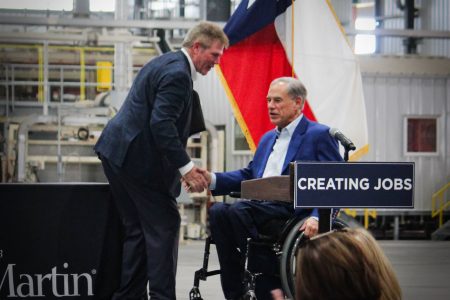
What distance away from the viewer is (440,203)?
11602mm

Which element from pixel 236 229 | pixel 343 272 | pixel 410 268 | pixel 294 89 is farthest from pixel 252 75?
pixel 343 272

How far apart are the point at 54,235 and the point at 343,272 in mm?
2705

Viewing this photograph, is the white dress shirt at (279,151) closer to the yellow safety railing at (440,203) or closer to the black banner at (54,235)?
the black banner at (54,235)

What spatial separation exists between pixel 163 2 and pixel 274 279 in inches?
413

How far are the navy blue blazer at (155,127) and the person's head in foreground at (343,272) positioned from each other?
2.07 metres

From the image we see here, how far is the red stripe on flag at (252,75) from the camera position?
555 centimetres

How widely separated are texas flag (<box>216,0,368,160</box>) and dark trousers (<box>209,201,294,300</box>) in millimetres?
1987

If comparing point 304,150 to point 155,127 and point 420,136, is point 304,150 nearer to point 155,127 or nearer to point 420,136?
point 155,127

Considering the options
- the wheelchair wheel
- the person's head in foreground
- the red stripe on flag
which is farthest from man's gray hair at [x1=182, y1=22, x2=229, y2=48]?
the person's head in foreground

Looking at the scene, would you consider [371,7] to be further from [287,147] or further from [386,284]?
[386,284]

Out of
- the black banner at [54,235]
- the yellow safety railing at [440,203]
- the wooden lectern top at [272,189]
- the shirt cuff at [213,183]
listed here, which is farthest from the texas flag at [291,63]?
the yellow safety railing at [440,203]

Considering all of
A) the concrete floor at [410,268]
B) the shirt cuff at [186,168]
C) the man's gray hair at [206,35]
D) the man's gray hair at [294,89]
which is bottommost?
the concrete floor at [410,268]

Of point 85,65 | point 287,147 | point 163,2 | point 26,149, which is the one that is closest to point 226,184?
point 287,147

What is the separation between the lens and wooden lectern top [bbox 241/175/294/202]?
2.69 m
